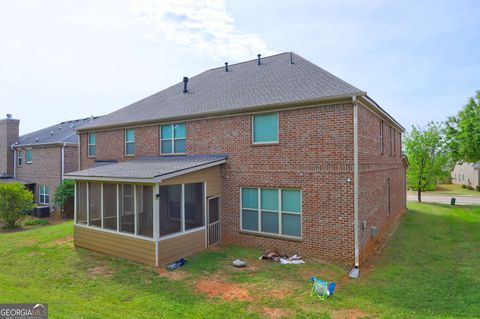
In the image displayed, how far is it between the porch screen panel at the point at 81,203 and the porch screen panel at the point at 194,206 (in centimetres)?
455

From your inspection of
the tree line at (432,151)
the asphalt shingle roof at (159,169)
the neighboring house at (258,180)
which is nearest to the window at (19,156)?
the neighboring house at (258,180)

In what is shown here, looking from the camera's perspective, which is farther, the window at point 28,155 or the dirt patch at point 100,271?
the window at point 28,155

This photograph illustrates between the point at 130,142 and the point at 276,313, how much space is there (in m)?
12.4

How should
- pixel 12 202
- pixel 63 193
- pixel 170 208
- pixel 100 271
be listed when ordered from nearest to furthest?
pixel 100 271 < pixel 170 208 < pixel 12 202 < pixel 63 193

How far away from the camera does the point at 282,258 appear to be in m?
10.9

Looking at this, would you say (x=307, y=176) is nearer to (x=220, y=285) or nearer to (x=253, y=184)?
(x=253, y=184)

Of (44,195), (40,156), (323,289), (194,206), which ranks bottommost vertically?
(323,289)

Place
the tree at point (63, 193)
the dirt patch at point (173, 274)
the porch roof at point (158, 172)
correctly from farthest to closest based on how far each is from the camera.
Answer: the tree at point (63, 193)
the porch roof at point (158, 172)
the dirt patch at point (173, 274)

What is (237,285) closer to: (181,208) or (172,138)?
(181,208)

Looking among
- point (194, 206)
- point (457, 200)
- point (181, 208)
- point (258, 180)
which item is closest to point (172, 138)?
point (194, 206)

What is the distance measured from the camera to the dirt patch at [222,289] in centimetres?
787

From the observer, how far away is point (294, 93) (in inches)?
456

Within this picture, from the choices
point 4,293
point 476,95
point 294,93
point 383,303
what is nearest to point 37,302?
point 4,293

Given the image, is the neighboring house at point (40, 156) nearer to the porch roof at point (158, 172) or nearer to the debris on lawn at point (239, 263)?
the porch roof at point (158, 172)
